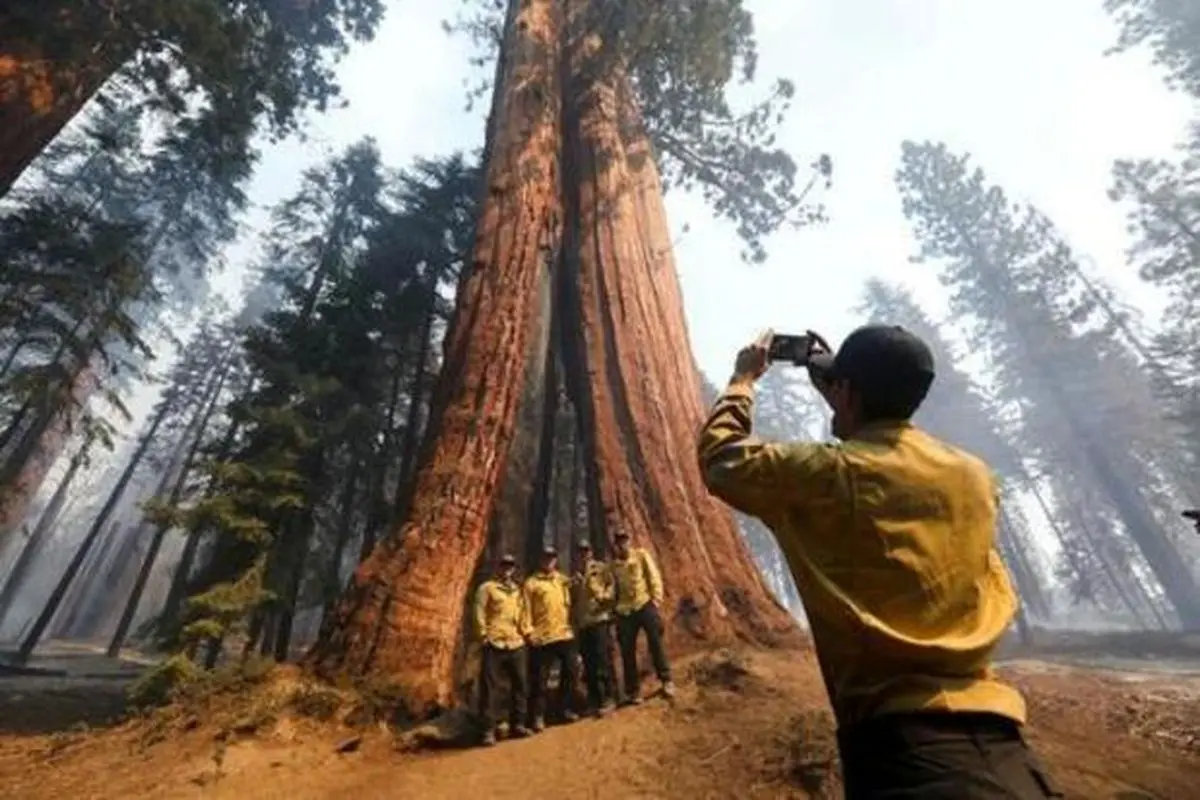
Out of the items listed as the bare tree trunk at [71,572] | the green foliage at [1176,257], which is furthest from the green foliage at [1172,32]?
the bare tree trunk at [71,572]

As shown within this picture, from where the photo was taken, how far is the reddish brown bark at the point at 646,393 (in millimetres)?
7855

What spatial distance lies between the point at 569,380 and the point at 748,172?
699cm

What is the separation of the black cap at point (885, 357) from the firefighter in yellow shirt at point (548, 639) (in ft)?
19.5

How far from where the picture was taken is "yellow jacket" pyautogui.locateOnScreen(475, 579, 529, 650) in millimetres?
7289

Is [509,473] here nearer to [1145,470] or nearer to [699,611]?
[699,611]

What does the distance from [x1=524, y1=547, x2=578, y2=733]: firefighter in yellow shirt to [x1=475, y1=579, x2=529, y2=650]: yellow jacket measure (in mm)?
126

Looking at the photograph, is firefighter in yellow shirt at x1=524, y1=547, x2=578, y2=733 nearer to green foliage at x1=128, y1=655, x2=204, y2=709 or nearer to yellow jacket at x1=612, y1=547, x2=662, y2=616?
yellow jacket at x1=612, y1=547, x2=662, y2=616

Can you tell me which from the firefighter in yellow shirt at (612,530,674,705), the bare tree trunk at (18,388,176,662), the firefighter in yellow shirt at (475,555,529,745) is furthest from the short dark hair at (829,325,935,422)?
the bare tree trunk at (18,388,176,662)

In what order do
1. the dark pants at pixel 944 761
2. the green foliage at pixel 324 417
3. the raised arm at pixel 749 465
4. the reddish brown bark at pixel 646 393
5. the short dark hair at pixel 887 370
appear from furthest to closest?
the green foliage at pixel 324 417 < the reddish brown bark at pixel 646 393 < the short dark hair at pixel 887 370 < the raised arm at pixel 749 465 < the dark pants at pixel 944 761

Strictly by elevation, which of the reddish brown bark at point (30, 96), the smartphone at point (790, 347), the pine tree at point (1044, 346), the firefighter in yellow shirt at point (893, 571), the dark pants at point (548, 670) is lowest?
the firefighter in yellow shirt at point (893, 571)

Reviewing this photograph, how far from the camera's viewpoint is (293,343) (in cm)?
1459

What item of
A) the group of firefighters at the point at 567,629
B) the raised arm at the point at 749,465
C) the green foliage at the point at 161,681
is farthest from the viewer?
the green foliage at the point at 161,681

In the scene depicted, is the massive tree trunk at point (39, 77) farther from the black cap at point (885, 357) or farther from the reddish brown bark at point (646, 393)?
the black cap at point (885, 357)

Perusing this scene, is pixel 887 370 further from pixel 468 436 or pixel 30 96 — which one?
pixel 30 96
